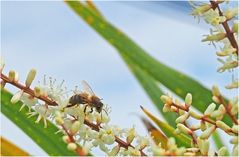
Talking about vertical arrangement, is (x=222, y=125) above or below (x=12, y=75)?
below

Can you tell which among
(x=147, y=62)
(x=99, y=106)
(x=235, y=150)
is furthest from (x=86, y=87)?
(x=147, y=62)

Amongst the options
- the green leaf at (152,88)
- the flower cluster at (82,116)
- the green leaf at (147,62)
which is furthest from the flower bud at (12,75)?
the green leaf at (152,88)

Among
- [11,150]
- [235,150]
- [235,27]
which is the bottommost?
[235,150]

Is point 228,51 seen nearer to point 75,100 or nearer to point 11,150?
point 75,100

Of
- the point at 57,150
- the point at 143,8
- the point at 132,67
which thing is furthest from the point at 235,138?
the point at 132,67

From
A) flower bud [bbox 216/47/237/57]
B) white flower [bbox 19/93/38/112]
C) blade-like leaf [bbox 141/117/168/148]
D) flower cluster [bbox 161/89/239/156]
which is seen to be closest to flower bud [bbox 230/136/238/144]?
flower cluster [bbox 161/89/239/156]

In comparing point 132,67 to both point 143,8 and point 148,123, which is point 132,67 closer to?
point 148,123
